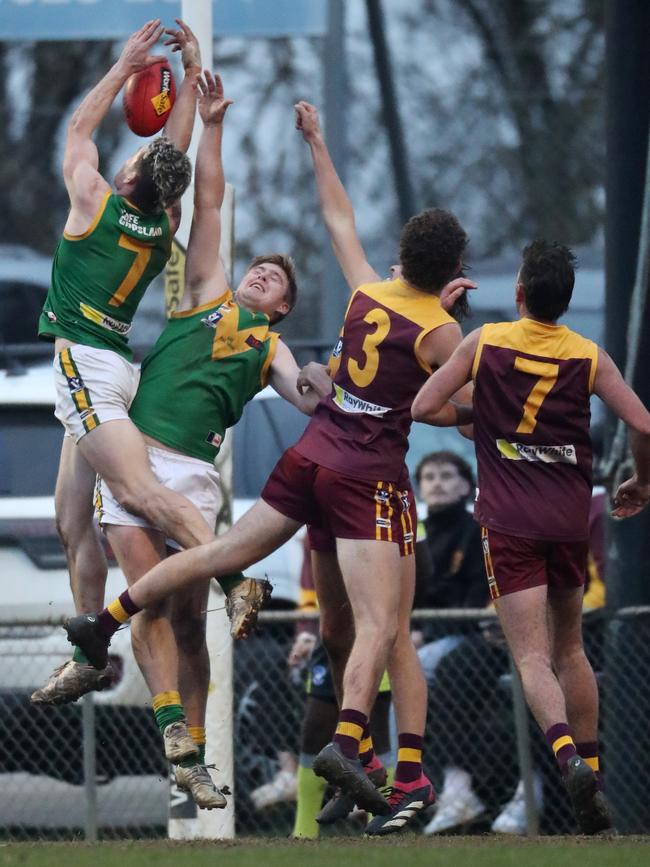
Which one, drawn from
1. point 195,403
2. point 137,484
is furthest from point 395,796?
point 195,403

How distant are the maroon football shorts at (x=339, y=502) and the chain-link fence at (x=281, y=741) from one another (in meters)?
2.20

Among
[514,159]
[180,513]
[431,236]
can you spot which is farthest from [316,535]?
[514,159]

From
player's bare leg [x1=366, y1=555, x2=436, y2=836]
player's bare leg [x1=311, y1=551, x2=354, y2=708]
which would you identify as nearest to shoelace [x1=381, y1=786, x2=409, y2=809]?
player's bare leg [x1=366, y1=555, x2=436, y2=836]

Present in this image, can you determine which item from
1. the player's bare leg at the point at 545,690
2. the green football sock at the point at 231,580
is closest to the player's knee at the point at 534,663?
the player's bare leg at the point at 545,690

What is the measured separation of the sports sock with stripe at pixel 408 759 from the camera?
25.7 feet

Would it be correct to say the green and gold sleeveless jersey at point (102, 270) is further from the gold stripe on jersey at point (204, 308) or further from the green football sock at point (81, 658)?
the green football sock at point (81, 658)

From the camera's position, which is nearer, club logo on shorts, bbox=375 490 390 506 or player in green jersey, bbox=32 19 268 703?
club logo on shorts, bbox=375 490 390 506

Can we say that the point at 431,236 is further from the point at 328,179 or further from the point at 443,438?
the point at 443,438

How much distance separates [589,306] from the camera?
14.8 m

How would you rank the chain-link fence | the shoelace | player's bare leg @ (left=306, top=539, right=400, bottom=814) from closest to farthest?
player's bare leg @ (left=306, top=539, right=400, bottom=814), the shoelace, the chain-link fence

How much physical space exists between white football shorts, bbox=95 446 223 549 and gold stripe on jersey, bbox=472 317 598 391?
1436 mm

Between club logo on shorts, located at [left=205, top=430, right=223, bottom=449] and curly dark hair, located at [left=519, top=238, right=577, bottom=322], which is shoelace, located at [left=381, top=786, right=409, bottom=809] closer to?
club logo on shorts, located at [left=205, top=430, right=223, bottom=449]

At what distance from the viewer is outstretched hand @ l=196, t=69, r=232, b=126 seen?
847 centimetres

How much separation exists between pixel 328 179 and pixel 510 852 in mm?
3207
